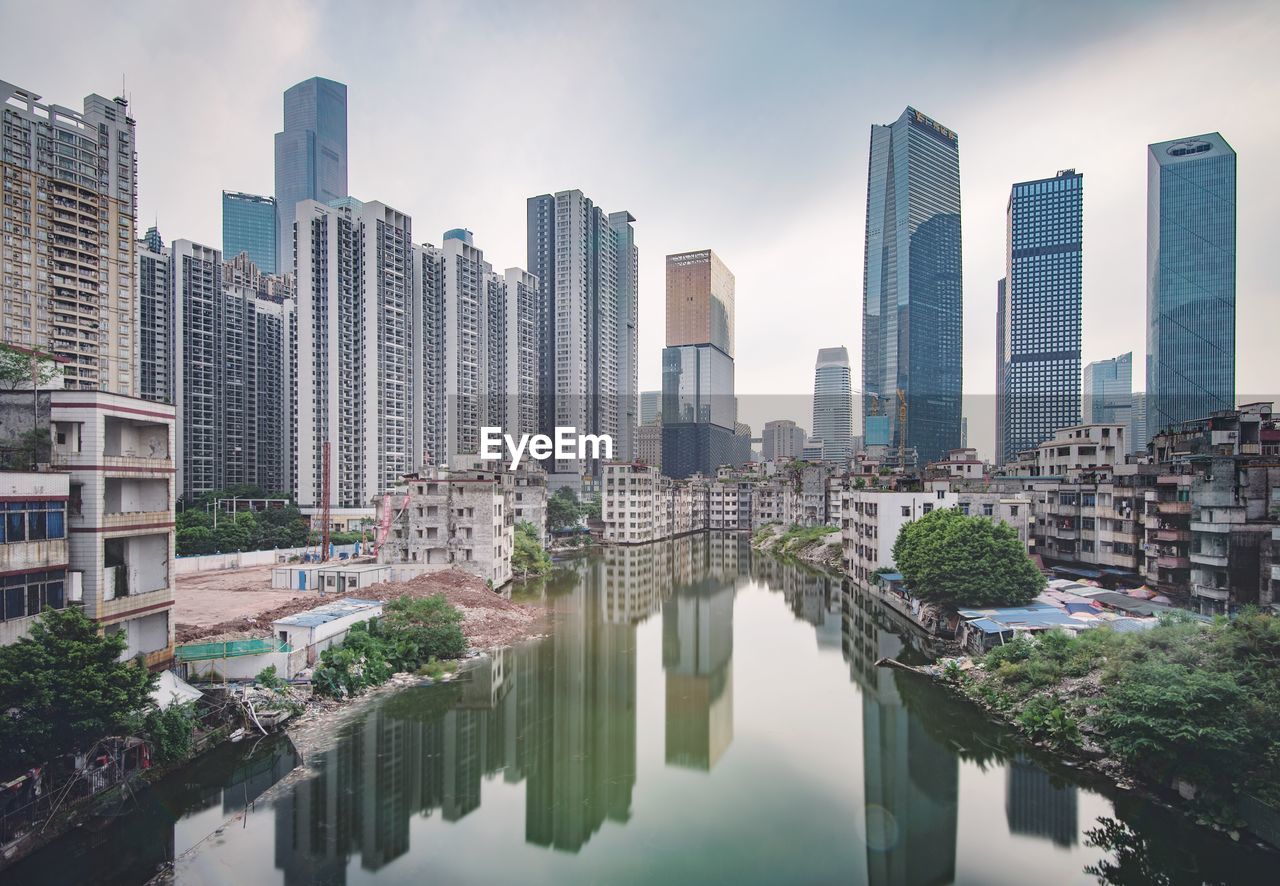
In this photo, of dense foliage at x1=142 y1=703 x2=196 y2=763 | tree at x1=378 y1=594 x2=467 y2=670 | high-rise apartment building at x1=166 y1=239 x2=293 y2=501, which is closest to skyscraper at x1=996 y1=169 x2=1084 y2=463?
high-rise apartment building at x1=166 y1=239 x2=293 y2=501

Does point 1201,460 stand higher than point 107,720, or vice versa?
point 1201,460

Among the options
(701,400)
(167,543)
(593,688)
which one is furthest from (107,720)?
(701,400)

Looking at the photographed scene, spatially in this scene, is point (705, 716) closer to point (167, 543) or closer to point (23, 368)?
point (167, 543)

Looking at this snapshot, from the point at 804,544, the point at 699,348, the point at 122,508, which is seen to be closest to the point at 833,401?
the point at 699,348

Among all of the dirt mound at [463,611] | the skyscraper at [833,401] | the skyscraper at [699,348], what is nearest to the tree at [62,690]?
the dirt mound at [463,611]

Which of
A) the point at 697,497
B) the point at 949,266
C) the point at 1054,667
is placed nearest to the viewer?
the point at 1054,667

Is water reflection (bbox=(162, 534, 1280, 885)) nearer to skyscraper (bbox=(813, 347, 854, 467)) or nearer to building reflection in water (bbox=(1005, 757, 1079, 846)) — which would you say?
building reflection in water (bbox=(1005, 757, 1079, 846))
